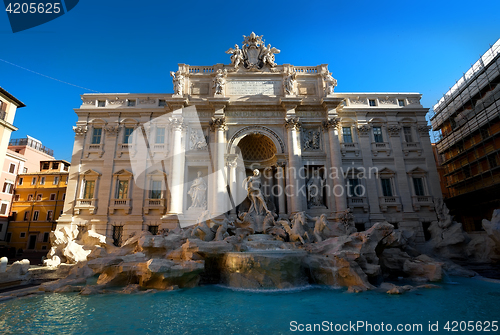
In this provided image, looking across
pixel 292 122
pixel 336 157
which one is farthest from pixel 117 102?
pixel 336 157

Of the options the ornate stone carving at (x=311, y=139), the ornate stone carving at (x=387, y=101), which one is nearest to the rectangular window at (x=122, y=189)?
the ornate stone carving at (x=311, y=139)

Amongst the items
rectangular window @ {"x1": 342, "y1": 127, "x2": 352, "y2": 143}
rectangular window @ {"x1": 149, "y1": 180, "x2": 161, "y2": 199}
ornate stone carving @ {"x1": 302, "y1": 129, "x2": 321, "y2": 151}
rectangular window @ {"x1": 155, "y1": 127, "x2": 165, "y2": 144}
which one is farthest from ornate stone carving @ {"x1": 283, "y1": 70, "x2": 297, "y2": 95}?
rectangular window @ {"x1": 149, "y1": 180, "x2": 161, "y2": 199}

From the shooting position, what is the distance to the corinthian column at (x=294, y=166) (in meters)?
18.2

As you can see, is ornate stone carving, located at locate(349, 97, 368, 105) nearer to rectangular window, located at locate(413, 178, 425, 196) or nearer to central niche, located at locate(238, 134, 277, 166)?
rectangular window, located at locate(413, 178, 425, 196)

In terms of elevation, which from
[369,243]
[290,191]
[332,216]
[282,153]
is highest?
[282,153]

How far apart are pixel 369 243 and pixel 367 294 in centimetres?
359

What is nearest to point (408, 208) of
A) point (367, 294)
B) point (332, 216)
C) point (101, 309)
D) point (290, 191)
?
point (332, 216)

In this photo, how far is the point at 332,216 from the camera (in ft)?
59.5

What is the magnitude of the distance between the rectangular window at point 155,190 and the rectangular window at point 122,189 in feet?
6.75

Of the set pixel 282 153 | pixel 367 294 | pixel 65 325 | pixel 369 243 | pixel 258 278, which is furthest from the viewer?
pixel 282 153

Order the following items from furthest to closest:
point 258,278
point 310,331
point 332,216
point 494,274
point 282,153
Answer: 1. point 282,153
2. point 332,216
3. point 494,274
4. point 258,278
5. point 310,331

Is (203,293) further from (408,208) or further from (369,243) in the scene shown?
(408,208)

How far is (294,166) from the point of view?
18.8 m

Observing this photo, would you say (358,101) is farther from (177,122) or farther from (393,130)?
(177,122)
